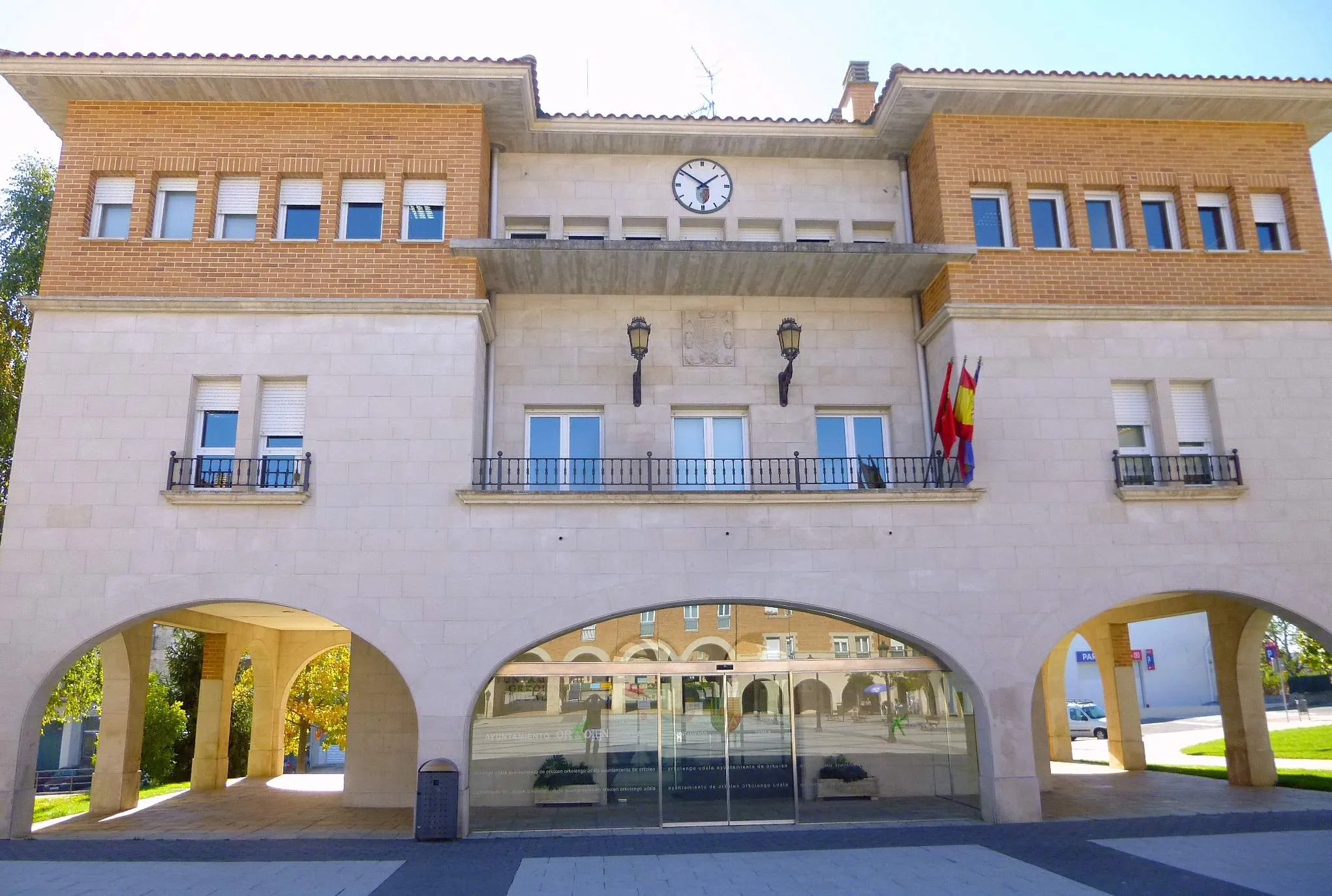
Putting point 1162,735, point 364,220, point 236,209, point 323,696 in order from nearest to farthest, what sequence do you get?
point 236,209, point 364,220, point 323,696, point 1162,735

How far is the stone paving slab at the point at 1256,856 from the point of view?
8.71 metres

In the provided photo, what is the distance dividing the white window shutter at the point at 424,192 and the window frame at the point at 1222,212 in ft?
38.6

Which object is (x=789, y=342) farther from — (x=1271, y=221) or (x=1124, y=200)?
(x=1271, y=221)

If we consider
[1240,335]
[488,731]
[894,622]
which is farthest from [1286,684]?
[488,731]

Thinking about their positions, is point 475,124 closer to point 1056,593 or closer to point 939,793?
point 1056,593

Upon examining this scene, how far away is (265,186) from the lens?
13422 millimetres

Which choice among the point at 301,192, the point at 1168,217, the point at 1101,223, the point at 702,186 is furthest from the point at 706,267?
the point at 1168,217

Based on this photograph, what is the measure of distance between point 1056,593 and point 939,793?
3340 mm

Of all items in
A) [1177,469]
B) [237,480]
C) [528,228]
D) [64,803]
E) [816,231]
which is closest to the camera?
[237,480]

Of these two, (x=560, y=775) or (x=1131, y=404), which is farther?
(x=1131, y=404)

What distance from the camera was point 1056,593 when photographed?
1259 cm

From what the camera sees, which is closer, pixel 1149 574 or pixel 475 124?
pixel 1149 574

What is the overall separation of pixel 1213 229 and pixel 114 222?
1688 centimetres

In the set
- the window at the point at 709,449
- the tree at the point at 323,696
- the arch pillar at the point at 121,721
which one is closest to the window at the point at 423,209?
the window at the point at 709,449
